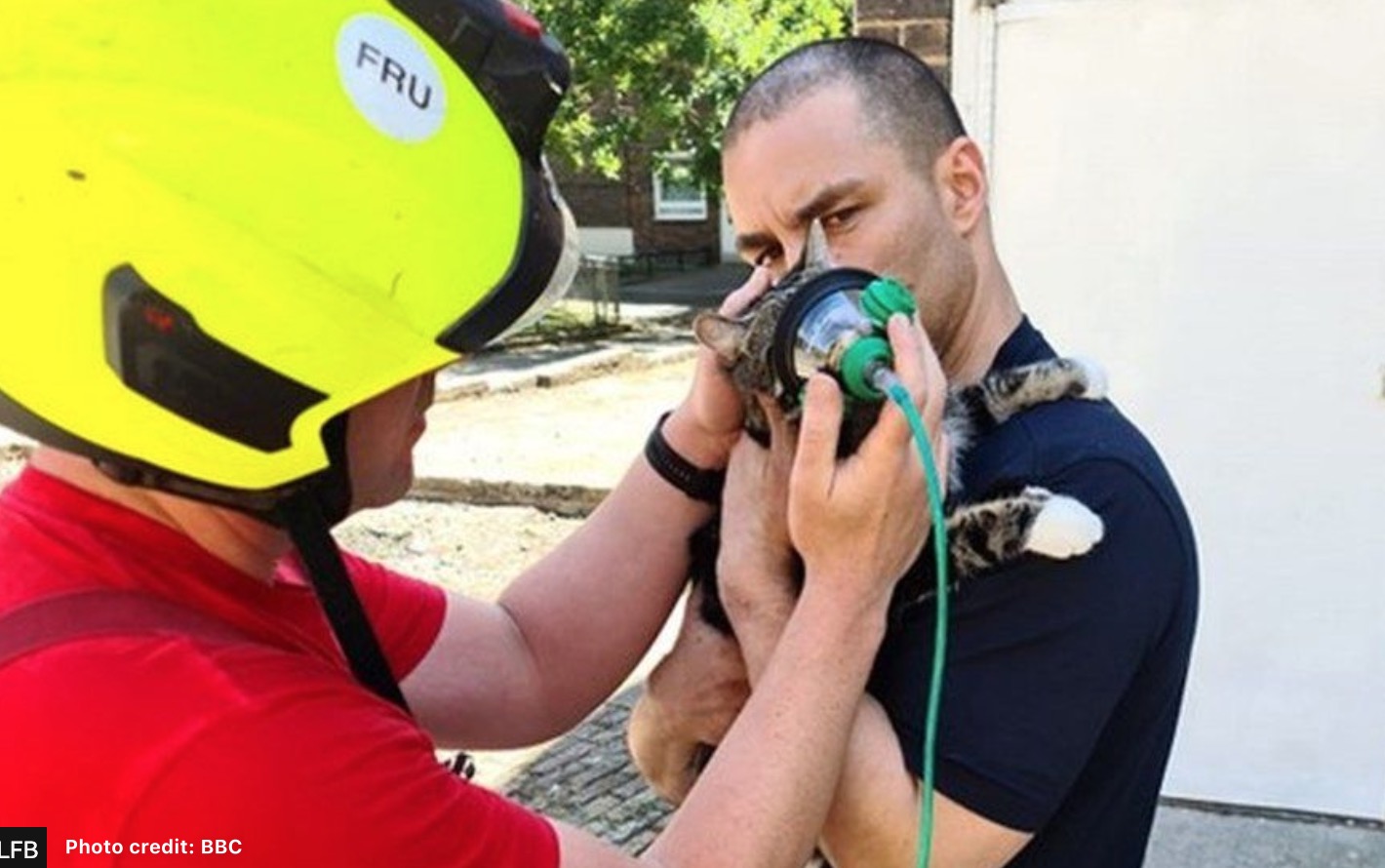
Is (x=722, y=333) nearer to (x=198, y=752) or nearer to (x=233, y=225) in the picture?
(x=233, y=225)

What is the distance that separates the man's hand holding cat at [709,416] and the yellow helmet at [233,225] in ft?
1.67

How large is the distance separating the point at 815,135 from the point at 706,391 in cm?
40

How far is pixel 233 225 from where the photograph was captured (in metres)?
1.20

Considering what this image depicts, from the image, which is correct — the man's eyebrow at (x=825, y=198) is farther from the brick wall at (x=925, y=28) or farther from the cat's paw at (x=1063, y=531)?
the brick wall at (x=925, y=28)

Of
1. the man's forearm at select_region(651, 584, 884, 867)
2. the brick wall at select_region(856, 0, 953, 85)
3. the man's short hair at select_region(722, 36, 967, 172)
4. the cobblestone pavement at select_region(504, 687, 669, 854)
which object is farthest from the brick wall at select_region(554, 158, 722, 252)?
the man's forearm at select_region(651, 584, 884, 867)

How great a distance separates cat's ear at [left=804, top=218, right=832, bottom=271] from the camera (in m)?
1.53

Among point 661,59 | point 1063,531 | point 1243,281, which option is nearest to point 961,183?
point 1063,531

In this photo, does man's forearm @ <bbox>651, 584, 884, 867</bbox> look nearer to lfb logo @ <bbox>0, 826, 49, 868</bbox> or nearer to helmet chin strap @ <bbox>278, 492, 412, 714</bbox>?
helmet chin strap @ <bbox>278, 492, 412, 714</bbox>

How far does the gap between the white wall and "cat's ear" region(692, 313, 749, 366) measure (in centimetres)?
266

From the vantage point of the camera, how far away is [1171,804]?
443cm

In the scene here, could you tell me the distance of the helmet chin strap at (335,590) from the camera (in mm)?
1384

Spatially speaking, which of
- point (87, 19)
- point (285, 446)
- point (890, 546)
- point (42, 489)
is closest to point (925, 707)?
point (890, 546)

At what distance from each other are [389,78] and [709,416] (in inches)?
29.7

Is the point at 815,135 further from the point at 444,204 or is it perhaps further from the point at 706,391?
the point at 444,204
